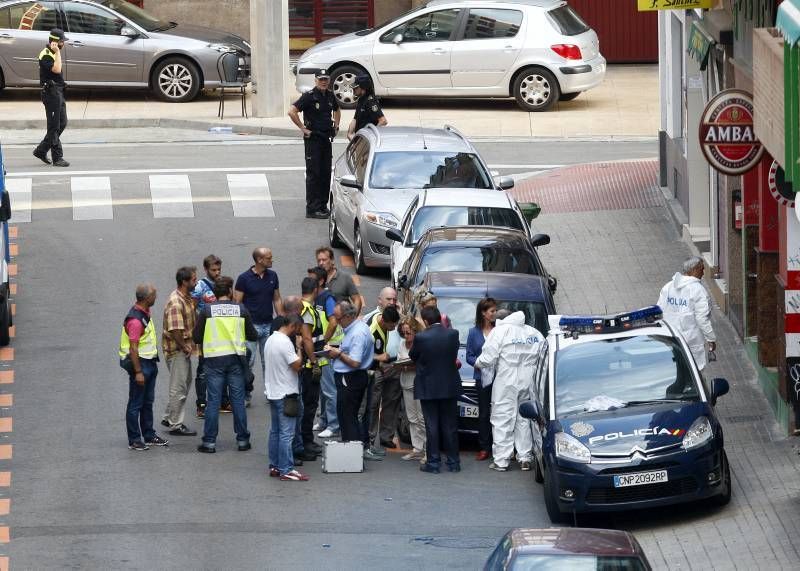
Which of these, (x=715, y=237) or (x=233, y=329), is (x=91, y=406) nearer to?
(x=233, y=329)

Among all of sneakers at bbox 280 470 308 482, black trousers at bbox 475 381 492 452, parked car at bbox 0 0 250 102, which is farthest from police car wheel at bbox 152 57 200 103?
sneakers at bbox 280 470 308 482

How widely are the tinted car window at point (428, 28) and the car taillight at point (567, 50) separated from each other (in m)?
1.81

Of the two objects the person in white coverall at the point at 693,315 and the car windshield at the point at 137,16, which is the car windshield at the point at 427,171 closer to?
the person in white coverall at the point at 693,315

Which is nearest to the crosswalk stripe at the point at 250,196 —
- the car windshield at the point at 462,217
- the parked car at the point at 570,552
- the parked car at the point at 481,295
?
the car windshield at the point at 462,217

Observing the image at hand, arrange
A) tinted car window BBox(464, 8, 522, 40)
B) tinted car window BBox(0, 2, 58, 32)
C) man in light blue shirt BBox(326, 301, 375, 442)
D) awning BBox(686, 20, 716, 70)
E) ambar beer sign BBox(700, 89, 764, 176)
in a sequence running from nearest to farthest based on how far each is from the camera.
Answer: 1. man in light blue shirt BBox(326, 301, 375, 442)
2. ambar beer sign BBox(700, 89, 764, 176)
3. awning BBox(686, 20, 716, 70)
4. tinted car window BBox(464, 8, 522, 40)
5. tinted car window BBox(0, 2, 58, 32)

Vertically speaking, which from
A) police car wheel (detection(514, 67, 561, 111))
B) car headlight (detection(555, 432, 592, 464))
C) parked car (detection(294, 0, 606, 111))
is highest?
parked car (detection(294, 0, 606, 111))

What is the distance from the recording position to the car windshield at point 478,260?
755 inches

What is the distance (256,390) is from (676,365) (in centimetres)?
527

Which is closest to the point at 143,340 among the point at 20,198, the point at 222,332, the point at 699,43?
the point at 222,332

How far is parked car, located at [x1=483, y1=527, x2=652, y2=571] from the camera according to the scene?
1092cm

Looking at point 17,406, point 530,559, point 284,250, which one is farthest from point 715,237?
point 530,559

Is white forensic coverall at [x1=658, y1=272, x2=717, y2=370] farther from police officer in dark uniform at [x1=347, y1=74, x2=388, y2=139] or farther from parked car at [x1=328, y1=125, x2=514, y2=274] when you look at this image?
police officer in dark uniform at [x1=347, y1=74, x2=388, y2=139]

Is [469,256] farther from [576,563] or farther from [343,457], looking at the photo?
[576,563]

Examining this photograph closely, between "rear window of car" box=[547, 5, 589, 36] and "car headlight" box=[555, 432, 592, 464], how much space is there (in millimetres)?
17668
